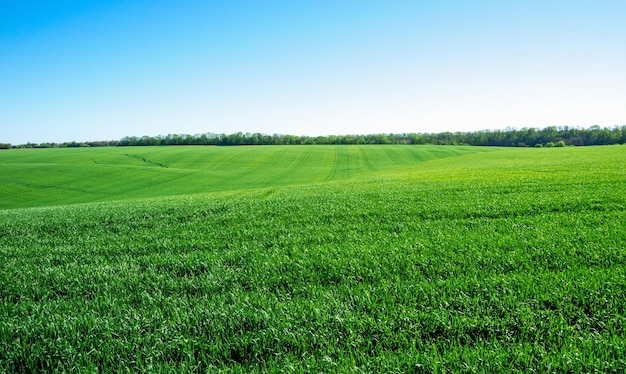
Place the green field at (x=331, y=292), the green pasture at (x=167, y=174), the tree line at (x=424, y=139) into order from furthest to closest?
the tree line at (x=424, y=139) → the green pasture at (x=167, y=174) → the green field at (x=331, y=292)

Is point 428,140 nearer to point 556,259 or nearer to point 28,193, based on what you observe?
point 28,193

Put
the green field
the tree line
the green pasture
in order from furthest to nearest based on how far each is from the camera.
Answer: the tree line → the green pasture → the green field

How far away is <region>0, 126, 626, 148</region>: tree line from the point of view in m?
129

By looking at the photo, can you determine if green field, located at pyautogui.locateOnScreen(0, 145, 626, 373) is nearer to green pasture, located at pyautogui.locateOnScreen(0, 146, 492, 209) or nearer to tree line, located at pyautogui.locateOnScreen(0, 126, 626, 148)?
green pasture, located at pyautogui.locateOnScreen(0, 146, 492, 209)

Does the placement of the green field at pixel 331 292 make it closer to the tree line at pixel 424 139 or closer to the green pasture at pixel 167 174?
the green pasture at pixel 167 174

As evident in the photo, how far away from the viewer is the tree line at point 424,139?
129m

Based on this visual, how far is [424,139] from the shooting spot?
164500mm

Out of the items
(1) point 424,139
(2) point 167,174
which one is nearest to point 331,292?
(2) point 167,174

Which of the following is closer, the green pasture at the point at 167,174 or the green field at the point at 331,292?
the green field at the point at 331,292

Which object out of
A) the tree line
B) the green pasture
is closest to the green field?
the green pasture

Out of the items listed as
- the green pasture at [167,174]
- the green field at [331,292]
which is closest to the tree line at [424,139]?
the green pasture at [167,174]

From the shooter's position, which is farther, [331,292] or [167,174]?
[167,174]

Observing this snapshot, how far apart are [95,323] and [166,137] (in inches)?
6233

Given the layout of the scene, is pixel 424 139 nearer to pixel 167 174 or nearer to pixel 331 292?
pixel 167 174
